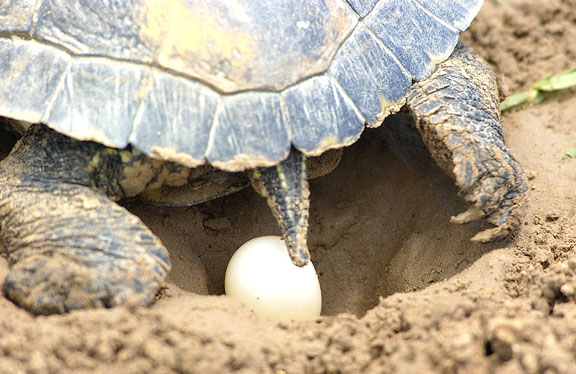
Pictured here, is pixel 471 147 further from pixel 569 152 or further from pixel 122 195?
pixel 122 195

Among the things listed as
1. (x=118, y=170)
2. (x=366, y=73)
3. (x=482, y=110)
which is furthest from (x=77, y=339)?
(x=482, y=110)

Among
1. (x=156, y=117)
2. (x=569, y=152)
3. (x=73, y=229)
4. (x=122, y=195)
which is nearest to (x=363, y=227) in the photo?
(x=569, y=152)

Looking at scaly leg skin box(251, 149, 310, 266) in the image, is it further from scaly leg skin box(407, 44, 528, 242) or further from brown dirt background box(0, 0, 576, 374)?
scaly leg skin box(407, 44, 528, 242)

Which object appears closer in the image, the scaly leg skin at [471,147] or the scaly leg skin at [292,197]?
the scaly leg skin at [292,197]

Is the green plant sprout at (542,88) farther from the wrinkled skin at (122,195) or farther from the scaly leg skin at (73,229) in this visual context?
the scaly leg skin at (73,229)

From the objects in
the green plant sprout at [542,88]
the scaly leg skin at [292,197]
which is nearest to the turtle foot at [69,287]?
the scaly leg skin at [292,197]

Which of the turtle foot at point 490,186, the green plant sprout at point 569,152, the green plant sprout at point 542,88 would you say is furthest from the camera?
the green plant sprout at point 542,88
